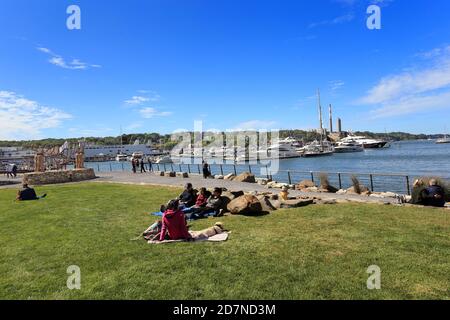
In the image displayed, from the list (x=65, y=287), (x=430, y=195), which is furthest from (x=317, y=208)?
(x=65, y=287)

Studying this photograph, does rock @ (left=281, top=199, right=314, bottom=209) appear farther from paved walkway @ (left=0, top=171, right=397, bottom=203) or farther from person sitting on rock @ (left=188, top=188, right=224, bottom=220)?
person sitting on rock @ (left=188, top=188, right=224, bottom=220)

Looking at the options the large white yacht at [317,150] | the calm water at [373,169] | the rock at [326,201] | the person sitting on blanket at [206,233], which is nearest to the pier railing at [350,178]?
the calm water at [373,169]

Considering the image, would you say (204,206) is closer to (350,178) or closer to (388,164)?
(350,178)

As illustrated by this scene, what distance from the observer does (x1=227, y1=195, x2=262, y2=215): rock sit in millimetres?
11008

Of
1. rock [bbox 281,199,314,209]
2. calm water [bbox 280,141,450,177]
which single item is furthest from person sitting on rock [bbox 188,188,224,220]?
calm water [bbox 280,141,450,177]

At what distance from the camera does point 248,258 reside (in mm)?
6648

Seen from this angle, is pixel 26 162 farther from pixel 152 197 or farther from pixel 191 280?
pixel 191 280

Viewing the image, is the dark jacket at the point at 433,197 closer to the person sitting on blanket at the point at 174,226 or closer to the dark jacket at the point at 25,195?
the person sitting on blanket at the point at 174,226

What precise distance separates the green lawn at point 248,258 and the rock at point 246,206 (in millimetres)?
418

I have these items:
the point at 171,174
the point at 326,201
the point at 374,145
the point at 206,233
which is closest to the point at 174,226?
the point at 206,233

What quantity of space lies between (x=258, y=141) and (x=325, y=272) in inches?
3959

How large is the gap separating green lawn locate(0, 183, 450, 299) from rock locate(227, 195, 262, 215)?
16.4 inches

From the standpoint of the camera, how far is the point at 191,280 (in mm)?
5617

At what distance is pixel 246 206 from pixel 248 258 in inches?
172
